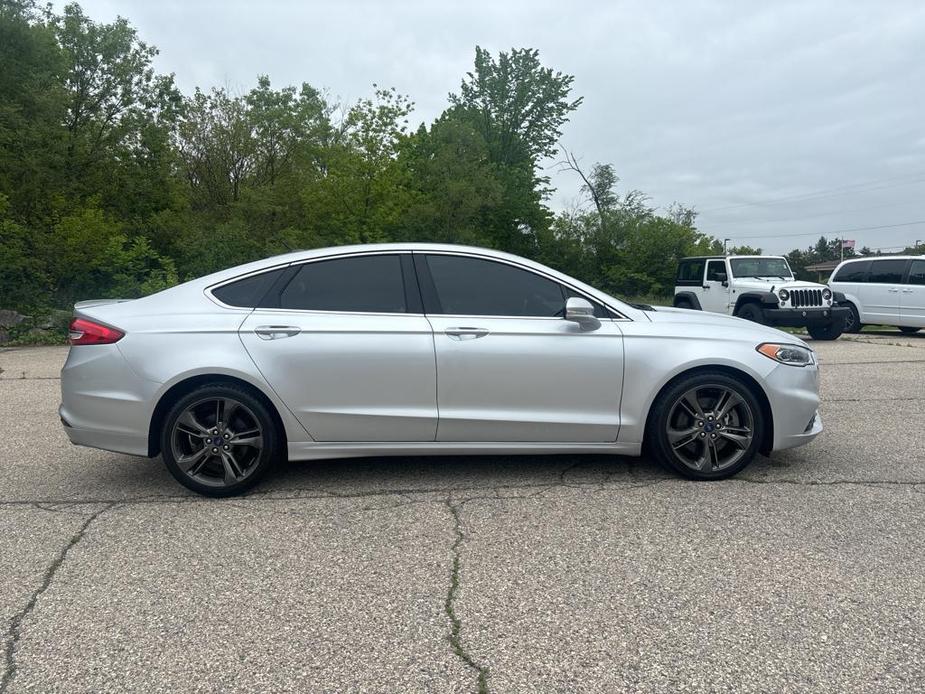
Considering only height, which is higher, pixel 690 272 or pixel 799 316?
pixel 690 272

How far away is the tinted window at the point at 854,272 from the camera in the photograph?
16.3 metres

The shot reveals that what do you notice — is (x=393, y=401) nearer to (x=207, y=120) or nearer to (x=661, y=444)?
(x=661, y=444)

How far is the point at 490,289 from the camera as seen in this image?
439cm

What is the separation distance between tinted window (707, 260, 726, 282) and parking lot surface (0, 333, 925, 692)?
10.8m

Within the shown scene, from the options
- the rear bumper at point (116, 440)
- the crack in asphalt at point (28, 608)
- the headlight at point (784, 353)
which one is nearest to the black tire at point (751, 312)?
the headlight at point (784, 353)

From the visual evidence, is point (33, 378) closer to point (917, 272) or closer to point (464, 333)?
point (464, 333)

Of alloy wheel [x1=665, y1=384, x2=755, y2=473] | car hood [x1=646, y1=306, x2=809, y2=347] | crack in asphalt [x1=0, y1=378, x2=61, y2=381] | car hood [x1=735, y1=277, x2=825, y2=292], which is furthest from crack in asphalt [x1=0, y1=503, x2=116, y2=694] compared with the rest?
car hood [x1=735, y1=277, x2=825, y2=292]

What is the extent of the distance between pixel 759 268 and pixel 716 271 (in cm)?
88

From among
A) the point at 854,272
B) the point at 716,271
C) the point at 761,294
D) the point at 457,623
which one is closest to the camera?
the point at 457,623

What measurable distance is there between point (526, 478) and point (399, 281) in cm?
151

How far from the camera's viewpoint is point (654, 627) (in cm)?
261

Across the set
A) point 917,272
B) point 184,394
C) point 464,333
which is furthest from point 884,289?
point 184,394

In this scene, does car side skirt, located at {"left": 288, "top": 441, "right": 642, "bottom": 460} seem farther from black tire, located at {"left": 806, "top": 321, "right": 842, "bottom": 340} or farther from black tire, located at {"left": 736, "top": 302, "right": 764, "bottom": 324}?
black tire, located at {"left": 806, "top": 321, "right": 842, "bottom": 340}

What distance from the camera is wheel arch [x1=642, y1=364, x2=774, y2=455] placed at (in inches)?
170
